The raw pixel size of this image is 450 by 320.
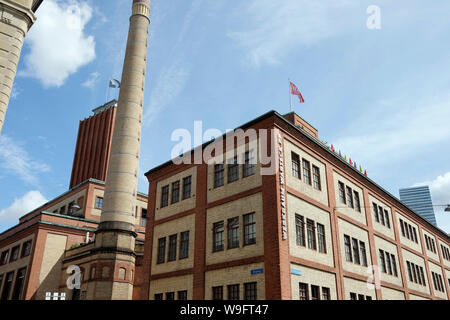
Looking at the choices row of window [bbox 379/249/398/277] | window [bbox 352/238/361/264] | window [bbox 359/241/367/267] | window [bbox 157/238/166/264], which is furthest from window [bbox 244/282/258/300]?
row of window [bbox 379/249/398/277]

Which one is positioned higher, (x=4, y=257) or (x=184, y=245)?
(x=4, y=257)

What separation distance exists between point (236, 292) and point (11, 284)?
1253 inches

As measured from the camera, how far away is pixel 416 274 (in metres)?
34.2

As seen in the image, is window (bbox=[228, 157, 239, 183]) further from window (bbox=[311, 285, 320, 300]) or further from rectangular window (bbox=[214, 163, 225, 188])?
window (bbox=[311, 285, 320, 300])

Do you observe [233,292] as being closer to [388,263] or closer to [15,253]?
[388,263]

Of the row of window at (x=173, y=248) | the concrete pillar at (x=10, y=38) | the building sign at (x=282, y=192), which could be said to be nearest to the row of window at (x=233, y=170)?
the building sign at (x=282, y=192)

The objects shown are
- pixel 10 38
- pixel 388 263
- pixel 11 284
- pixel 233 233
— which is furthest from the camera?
pixel 11 284

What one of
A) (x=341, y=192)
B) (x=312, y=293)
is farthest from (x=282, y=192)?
(x=341, y=192)

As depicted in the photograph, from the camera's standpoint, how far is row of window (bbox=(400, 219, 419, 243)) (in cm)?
3528

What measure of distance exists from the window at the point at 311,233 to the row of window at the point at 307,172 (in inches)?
104

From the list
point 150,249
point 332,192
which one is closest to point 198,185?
point 150,249

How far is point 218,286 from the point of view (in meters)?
22.6

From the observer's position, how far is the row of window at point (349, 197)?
89.8ft

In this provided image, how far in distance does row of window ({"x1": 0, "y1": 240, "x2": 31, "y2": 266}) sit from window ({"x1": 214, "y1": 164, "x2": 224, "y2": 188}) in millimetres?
26649
